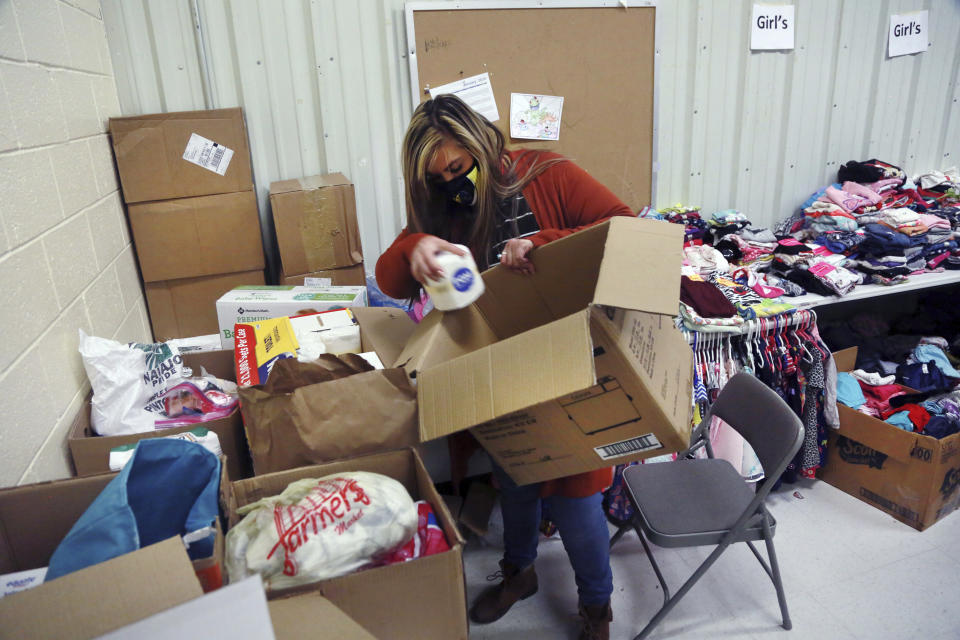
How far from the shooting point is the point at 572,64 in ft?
8.11

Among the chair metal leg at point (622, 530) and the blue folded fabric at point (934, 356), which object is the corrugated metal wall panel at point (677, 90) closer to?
the blue folded fabric at point (934, 356)

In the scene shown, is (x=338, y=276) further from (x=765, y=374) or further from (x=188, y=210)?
(x=765, y=374)

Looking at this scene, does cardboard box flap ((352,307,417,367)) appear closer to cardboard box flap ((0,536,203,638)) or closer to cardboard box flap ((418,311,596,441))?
cardboard box flap ((418,311,596,441))

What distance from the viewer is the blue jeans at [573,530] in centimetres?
144

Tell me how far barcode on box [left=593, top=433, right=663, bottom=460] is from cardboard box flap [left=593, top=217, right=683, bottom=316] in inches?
9.9

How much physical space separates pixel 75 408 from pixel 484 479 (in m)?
1.35

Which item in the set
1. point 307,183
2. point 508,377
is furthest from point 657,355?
point 307,183

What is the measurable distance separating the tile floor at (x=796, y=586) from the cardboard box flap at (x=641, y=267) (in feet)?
3.90

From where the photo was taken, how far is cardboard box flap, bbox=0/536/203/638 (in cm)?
60

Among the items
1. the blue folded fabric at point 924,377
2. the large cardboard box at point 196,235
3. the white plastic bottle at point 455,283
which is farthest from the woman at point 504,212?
Result: the blue folded fabric at point 924,377

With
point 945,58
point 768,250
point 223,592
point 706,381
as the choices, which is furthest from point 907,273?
point 223,592

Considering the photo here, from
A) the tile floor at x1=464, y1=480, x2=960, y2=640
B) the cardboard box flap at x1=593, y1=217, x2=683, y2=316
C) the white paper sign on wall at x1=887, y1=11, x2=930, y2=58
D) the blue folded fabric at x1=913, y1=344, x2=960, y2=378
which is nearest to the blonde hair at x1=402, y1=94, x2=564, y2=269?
the cardboard box flap at x1=593, y1=217, x2=683, y2=316

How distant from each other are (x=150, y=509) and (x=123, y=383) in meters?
0.71

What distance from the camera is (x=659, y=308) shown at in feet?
3.09
